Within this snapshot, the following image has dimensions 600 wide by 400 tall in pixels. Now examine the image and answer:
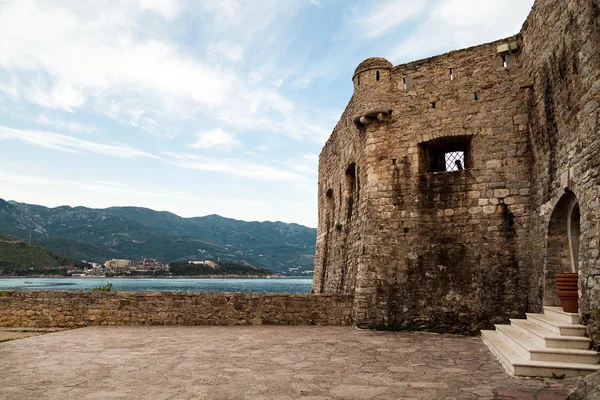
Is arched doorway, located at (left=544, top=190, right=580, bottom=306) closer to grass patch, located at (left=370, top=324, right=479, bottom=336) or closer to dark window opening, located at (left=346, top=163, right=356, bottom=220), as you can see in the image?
grass patch, located at (left=370, top=324, right=479, bottom=336)

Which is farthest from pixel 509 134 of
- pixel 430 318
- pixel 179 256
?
pixel 179 256

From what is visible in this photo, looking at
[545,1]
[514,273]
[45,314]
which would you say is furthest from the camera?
[45,314]

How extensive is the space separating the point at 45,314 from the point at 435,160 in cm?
1110

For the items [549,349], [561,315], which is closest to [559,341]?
[549,349]

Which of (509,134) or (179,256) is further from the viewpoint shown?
(179,256)

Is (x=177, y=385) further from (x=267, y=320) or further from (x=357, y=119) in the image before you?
(x=357, y=119)

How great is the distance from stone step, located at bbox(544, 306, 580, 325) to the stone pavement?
1.30 metres

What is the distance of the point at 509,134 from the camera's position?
9.30m

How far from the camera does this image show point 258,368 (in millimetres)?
5465

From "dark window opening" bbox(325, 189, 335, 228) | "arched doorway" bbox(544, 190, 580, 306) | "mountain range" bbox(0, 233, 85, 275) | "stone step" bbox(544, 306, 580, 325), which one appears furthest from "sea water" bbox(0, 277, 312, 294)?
"stone step" bbox(544, 306, 580, 325)

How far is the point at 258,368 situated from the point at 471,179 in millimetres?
6896

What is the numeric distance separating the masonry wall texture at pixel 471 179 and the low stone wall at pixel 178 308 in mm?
1015

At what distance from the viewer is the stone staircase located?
4.96 meters

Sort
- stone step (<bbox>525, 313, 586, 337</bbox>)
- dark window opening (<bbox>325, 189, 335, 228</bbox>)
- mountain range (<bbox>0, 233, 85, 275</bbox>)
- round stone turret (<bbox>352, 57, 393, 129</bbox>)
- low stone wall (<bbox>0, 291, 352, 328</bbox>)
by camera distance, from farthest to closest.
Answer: mountain range (<bbox>0, 233, 85, 275</bbox>), dark window opening (<bbox>325, 189, 335, 228</bbox>), round stone turret (<bbox>352, 57, 393, 129</bbox>), low stone wall (<bbox>0, 291, 352, 328</bbox>), stone step (<bbox>525, 313, 586, 337</bbox>)
